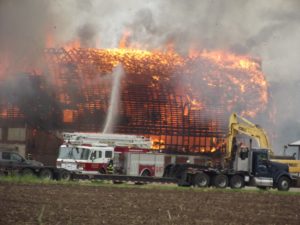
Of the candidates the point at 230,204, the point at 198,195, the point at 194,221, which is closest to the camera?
the point at 194,221

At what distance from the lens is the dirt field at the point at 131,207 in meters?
21.8

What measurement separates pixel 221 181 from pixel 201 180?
1317 mm

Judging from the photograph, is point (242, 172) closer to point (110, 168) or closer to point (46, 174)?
point (110, 168)

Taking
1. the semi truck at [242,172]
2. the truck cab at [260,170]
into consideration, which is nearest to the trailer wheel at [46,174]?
the semi truck at [242,172]

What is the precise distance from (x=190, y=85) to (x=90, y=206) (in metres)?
57.6

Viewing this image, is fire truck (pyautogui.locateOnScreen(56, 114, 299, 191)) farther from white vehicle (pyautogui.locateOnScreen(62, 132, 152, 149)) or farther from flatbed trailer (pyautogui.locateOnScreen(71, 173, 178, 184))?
white vehicle (pyautogui.locateOnScreen(62, 132, 152, 149))

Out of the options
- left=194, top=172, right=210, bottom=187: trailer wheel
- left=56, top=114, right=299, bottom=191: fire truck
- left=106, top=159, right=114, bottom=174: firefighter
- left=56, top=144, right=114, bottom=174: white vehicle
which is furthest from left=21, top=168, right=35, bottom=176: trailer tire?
left=194, top=172, right=210, bottom=187: trailer wheel

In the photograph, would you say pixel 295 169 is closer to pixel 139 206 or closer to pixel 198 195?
pixel 198 195

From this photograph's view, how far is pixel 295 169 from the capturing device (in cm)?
4941

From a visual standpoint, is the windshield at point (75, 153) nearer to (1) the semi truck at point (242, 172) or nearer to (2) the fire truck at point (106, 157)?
(2) the fire truck at point (106, 157)

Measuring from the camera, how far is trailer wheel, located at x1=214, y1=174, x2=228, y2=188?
44344 millimetres

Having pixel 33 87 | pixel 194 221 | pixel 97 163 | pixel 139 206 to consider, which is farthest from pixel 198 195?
pixel 33 87

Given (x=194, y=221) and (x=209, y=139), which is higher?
(x=209, y=139)

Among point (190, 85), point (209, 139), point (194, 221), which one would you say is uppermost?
point (190, 85)
